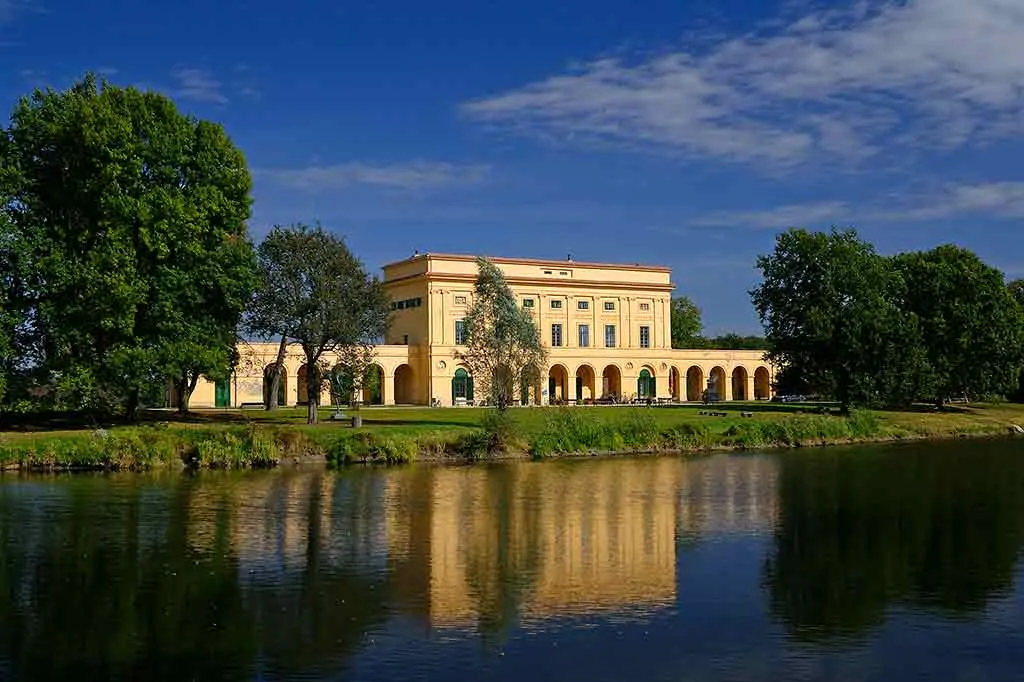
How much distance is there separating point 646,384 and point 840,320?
75.9ft

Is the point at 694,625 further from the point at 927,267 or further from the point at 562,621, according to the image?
the point at 927,267

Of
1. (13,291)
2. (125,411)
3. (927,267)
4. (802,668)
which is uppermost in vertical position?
(927,267)

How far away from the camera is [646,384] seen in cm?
8581

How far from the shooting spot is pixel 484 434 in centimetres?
4250

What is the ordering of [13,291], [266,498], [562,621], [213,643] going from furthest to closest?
[13,291], [266,498], [562,621], [213,643]

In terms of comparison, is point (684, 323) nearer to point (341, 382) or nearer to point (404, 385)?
point (404, 385)

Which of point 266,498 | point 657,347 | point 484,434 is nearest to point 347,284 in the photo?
point 484,434

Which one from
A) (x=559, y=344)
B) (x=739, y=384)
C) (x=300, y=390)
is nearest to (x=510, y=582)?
(x=300, y=390)

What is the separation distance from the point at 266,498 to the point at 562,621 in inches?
616

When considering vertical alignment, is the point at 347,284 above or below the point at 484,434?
above

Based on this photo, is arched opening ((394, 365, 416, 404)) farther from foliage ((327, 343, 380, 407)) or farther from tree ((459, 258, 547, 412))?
tree ((459, 258, 547, 412))

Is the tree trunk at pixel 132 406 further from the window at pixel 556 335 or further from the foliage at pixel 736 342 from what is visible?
the foliage at pixel 736 342

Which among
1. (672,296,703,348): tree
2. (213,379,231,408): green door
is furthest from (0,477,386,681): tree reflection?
(672,296,703,348): tree

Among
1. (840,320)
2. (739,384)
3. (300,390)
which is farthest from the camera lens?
(739,384)
